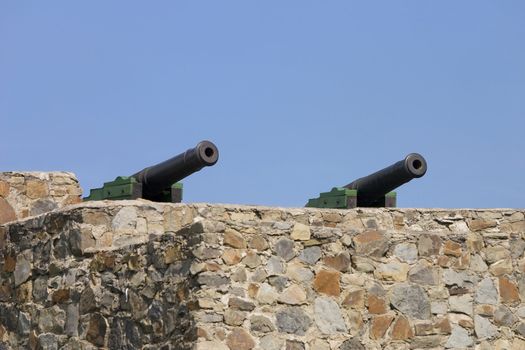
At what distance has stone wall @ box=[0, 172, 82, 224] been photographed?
1741 centimetres

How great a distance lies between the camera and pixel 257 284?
1348 cm

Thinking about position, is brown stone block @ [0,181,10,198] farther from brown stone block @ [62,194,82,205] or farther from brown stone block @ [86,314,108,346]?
brown stone block @ [86,314,108,346]

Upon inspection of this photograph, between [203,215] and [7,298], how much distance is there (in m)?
2.16

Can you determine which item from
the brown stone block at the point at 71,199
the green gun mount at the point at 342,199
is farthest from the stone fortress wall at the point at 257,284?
the green gun mount at the point at 342,199

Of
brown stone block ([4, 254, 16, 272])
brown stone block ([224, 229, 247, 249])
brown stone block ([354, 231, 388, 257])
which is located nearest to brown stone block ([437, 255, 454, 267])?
brown stone block ([354, 231, 388, 257])

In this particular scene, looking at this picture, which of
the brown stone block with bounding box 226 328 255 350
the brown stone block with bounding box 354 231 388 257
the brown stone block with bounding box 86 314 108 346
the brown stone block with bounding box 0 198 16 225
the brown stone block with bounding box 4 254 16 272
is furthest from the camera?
the brown stone block with bounding box 0 198 16 225

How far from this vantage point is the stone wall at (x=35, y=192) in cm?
1741

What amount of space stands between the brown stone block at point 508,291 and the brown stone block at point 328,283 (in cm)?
166

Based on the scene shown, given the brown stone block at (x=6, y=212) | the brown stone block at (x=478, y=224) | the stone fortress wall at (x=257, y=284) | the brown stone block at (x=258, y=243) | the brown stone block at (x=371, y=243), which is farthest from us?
the brown stone block at (x=478, y=224)

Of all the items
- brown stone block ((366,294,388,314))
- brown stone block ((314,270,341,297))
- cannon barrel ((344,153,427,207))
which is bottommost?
brown stone block ((366,294,388,314))

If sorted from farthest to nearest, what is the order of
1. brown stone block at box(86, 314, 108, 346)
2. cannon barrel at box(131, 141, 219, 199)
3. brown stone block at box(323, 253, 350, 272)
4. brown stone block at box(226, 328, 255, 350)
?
cannon barrel at box(131, 141, 219, 199), brown stone block at box(86, 314, 108, 346), brown stone block at box(323, 253, 350, 272), brown stone block at box(226, 328, 255, 350)

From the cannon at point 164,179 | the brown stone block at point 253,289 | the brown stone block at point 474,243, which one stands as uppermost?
the cannon at point 164,179

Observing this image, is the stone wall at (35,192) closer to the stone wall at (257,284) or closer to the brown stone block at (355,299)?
the stone wall at (257,284)

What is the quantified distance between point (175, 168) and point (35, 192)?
5.03 feet
